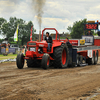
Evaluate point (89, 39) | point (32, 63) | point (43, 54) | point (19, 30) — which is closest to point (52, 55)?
point (43, 54)

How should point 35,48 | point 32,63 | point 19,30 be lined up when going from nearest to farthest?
point 35,48 → point 32,63 → point 19,30

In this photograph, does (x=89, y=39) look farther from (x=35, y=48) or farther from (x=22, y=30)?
(x=22, y=30)

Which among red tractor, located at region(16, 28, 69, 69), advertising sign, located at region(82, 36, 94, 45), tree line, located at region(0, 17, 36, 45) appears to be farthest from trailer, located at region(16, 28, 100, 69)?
tree line, located at region(0, 17, 36, 45)

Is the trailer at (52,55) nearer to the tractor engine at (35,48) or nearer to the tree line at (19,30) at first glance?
the tractor engine at (35,48)

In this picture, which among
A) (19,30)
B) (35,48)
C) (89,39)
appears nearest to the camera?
(35,48)

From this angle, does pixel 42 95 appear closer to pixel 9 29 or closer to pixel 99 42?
pixel 99 42

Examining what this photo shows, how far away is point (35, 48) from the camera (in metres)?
11.6

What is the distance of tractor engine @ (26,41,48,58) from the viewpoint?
11.4 metres

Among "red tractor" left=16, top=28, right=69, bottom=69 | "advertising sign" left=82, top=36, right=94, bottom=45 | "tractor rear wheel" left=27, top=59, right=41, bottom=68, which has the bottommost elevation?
"tractor rear wheel" left=27, top=59, right=41, bottom=68

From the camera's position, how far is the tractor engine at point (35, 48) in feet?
37.3

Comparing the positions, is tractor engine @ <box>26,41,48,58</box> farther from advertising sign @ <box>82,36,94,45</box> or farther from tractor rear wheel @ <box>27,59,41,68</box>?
advertising sign @ <box>82,36,94,45</box>

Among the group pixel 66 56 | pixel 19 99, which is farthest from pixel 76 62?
pixel 19 99

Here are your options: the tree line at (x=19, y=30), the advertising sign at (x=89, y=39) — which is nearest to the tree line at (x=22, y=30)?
the tree line at (x=19, y=30)

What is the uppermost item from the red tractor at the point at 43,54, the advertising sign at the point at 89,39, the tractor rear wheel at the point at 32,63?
the advertising sign at the point at 89,39
